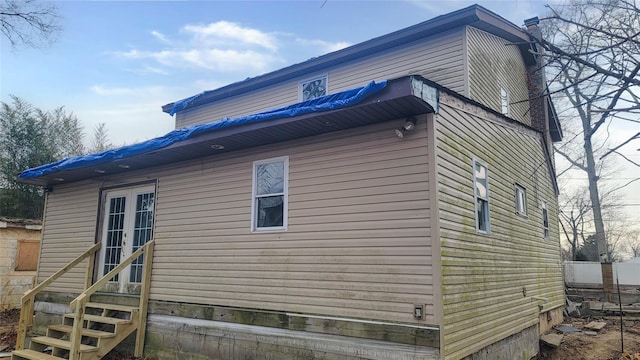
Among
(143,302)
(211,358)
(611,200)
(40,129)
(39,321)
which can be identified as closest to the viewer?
(211,358)

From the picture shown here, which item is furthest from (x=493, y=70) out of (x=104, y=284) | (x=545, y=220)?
(x=104, y=284)

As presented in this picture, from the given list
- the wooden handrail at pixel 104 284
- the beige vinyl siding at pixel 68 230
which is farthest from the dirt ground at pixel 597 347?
the beige vinyl siding at pixel 68 230

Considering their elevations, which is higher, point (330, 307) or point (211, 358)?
point (330, 307)

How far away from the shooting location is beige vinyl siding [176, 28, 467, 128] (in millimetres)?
9094

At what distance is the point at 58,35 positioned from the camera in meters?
12.5

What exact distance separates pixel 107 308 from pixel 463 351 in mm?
6289

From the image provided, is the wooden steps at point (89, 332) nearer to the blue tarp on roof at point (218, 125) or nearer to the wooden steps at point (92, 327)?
the wooden steps at point (92, 327)

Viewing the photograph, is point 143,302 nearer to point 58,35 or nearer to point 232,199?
point 232,199

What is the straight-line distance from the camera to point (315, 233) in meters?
6.23

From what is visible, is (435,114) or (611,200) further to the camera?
(611,200)

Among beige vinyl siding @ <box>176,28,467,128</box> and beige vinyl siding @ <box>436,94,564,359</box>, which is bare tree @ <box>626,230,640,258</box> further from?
beige vinyl siding @ <box>176,28,467,128</box>

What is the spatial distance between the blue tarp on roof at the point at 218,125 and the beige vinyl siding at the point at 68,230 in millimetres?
853

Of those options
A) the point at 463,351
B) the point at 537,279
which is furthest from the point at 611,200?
the point at 463,351

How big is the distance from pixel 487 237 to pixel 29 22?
1282 cm
